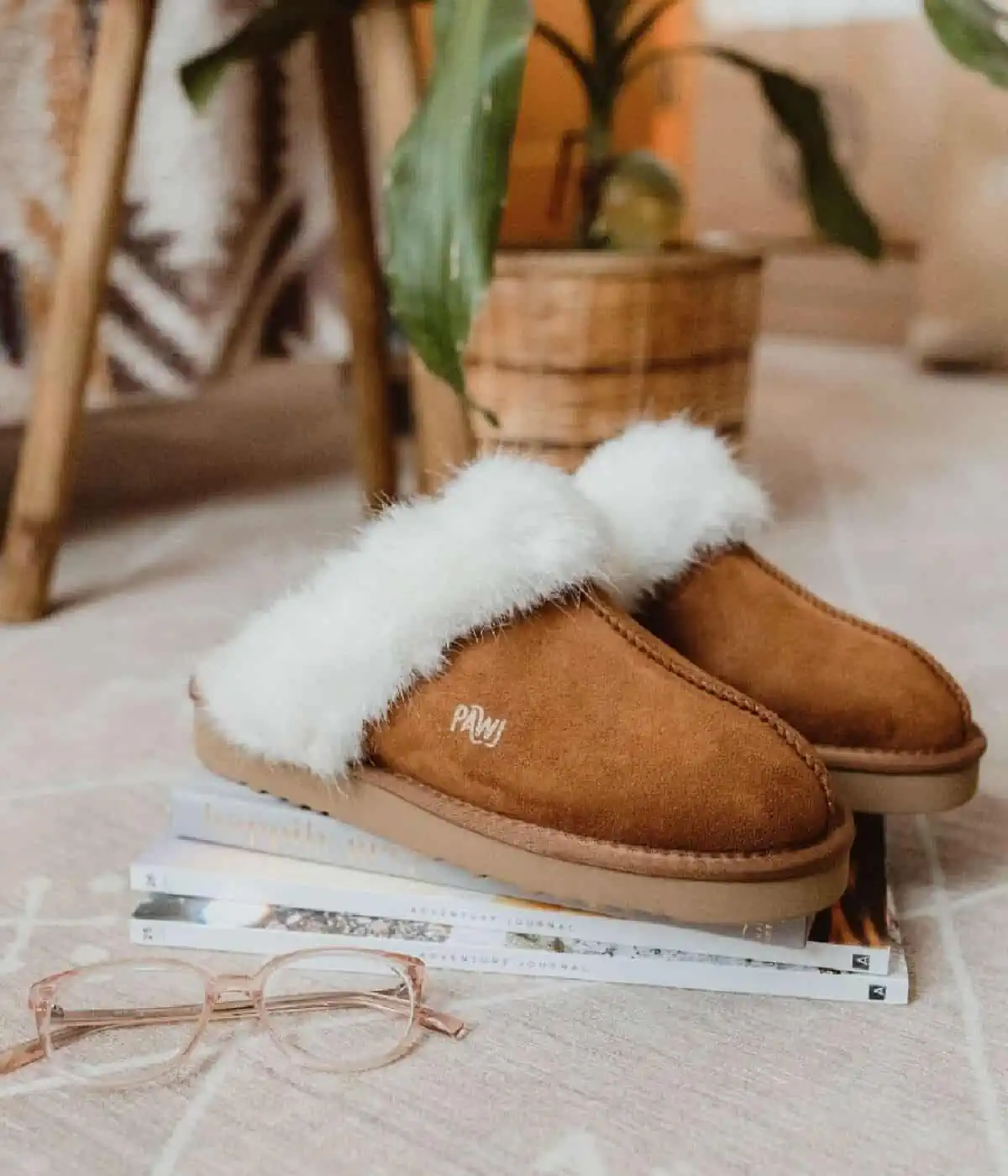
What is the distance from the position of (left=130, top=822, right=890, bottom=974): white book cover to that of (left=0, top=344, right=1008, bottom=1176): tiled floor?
2 centimetres

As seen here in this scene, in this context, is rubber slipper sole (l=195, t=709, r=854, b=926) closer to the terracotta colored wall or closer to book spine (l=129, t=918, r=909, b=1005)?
book spine (l=129, t=918, r=909, b=1005)

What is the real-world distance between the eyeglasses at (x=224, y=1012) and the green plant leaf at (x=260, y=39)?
68 centimetres

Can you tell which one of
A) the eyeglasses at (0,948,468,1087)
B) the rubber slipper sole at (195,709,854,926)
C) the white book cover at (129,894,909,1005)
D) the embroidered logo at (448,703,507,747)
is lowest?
the eyeglasses at (0,948,468,1087)

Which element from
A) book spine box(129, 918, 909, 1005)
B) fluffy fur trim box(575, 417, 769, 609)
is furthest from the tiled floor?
fluffy fur trim box(575, 417, 769, 609)

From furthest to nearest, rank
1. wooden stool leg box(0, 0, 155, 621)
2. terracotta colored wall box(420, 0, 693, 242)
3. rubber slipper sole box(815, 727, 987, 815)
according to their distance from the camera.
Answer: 1. terracotta colored wall box(420, 0, 693, 242)
2. wooden stool leg box(0, 0, 155, 621)
3. rubber slipper sole box(815, 727, 987, 815)

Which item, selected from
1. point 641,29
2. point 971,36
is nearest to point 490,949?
point 971,36

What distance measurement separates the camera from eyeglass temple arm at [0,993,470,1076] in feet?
1.53

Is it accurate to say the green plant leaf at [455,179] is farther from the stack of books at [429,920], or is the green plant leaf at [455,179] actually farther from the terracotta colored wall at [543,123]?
the terracotta colored wall at [543,123]

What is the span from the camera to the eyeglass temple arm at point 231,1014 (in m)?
0.47

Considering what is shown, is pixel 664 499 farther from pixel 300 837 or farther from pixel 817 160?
pixel 817 160

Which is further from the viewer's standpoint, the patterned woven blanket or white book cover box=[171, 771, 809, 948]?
the patterned woven blanket

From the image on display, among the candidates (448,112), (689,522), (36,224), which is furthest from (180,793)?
(36,224)

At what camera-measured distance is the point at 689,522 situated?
0.55 metres

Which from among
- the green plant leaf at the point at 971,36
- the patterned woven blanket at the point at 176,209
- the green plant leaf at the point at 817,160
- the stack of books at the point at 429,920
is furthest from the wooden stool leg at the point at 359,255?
the stack of books at the point at 429,920
